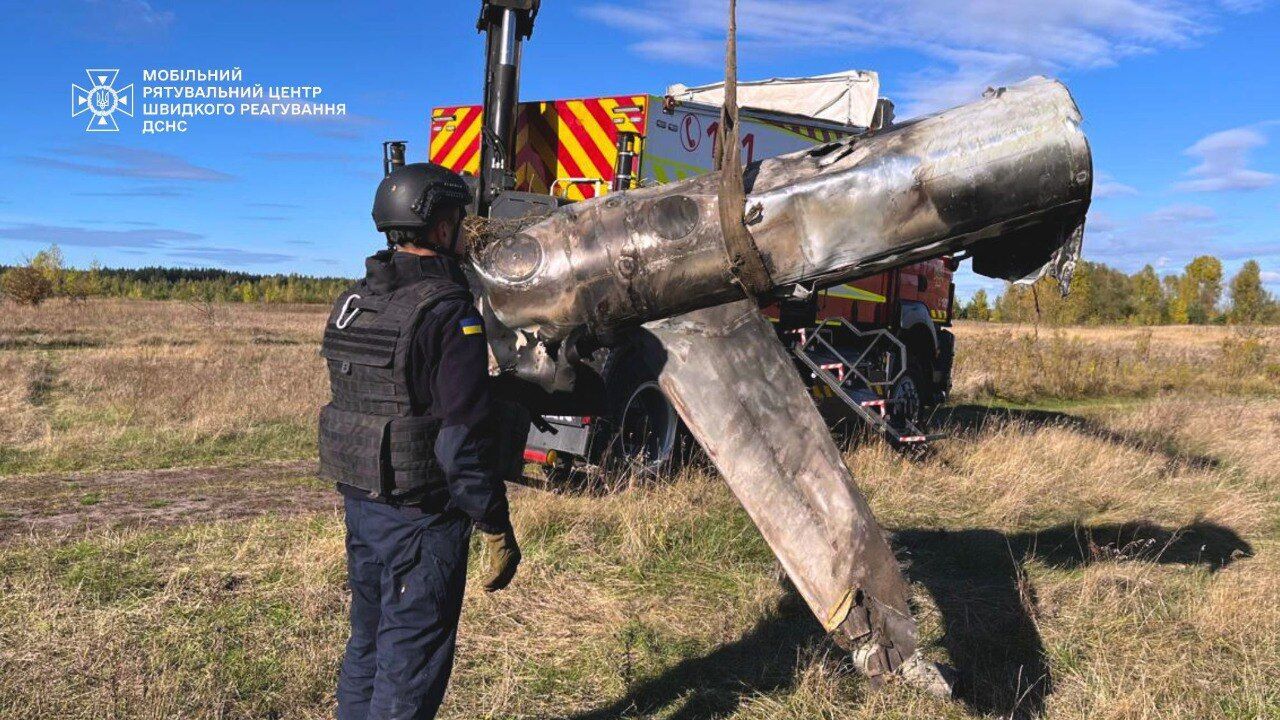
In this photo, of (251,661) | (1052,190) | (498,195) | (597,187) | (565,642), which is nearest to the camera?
(1052,190)

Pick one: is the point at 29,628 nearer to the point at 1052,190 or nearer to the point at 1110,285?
the point at 1052,190

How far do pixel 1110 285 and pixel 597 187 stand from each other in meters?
60.3

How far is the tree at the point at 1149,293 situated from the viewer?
62500 millimetres

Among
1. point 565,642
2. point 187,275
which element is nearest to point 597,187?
point 565,642

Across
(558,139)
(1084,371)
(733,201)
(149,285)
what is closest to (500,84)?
(558,139)

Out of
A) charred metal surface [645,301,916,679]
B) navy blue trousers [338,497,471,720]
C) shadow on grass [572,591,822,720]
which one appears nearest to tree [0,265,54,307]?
shadow on grass [572,591,822,720]

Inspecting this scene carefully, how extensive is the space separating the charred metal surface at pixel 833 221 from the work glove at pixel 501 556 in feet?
2.47

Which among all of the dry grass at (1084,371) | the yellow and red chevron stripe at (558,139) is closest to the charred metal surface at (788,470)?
the yellow and red chevron stripe at (558,139)

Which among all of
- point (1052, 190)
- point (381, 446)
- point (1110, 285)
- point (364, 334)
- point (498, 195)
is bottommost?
point (381, 446)

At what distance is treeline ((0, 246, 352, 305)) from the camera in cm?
2966

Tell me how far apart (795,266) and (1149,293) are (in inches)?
2843

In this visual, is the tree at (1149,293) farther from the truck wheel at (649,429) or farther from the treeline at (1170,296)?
the truck wheel at (649,429)

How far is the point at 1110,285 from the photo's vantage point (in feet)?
198

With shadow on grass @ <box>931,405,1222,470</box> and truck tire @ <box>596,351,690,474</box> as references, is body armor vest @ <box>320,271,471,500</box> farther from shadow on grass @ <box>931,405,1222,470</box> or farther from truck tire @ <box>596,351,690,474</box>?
shadow on grass @ <box>931,405,1222,470</box>
